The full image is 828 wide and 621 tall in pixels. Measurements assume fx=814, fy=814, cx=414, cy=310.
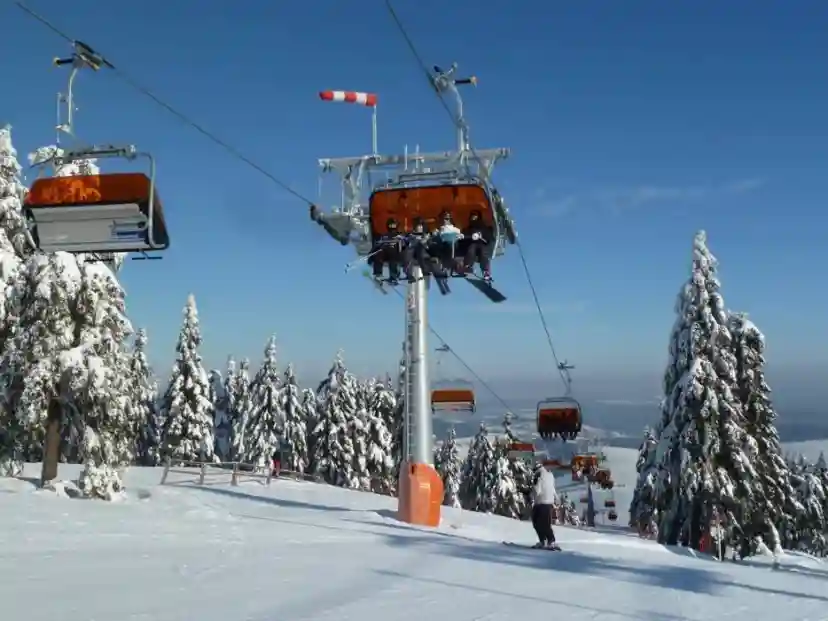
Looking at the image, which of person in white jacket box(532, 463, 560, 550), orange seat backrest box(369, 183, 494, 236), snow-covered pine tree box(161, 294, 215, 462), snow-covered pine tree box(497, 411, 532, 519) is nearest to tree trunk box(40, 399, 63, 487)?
orange seat backrest box(369, 183, 494, 236)

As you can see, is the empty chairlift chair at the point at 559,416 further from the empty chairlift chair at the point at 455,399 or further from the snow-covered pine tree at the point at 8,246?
the snow-covered pine tree at the point at 8,246

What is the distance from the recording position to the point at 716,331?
29.3 m

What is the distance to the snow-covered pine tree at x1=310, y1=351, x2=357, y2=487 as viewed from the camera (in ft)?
172

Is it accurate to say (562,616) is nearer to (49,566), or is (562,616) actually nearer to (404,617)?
(404,617)

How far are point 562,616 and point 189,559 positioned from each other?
5211 mm

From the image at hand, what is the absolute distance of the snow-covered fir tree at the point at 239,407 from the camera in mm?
58175

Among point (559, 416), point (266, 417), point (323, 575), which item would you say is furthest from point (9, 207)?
point (266, 417)

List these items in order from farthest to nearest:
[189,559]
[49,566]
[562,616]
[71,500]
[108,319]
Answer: [108,319], [71,500], [189,559], [49,566], [562,616]

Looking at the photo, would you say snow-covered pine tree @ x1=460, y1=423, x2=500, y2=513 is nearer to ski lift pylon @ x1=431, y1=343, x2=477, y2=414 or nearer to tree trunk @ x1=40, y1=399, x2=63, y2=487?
ski lift pylon @ x1=431, y1=343, x2=477, y2=414

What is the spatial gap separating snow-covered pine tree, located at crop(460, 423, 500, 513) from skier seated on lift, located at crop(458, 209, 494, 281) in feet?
142

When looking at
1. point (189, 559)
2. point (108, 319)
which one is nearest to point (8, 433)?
point (108, 319)

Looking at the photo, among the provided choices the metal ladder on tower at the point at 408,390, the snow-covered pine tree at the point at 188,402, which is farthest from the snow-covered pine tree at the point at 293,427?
the metal ladder on tower at the point at 408,390

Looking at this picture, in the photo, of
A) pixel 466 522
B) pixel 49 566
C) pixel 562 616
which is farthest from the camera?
pixel 466 522

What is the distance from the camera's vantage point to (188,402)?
49.4 metres
